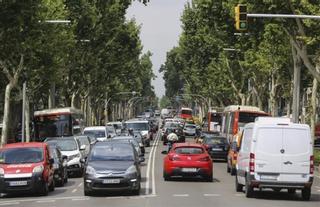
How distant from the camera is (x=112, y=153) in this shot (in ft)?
75.4

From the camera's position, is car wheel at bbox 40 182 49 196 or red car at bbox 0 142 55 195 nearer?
red car at bbox 0 142 55 195

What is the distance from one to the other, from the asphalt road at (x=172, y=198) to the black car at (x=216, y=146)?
640 inches

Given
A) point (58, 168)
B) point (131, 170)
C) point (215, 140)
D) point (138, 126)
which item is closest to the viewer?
point (131, 170)

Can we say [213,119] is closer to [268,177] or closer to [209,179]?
[209,179]

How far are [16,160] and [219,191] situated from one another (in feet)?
19.6

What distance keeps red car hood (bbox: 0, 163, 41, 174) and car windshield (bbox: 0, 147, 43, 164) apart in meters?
0.30

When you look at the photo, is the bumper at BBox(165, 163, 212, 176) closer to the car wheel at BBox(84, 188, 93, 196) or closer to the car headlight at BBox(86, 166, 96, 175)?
the car wheel at BBox(84, 188, 93, 196)

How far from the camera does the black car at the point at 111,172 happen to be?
71.4 ft

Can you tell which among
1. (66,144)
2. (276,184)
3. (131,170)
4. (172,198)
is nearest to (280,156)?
(276,184)

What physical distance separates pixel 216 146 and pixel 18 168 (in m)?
23.0

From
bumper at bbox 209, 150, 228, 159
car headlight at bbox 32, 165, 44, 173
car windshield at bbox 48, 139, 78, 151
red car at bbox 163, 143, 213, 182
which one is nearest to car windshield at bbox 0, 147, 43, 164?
car headlight at bbox 32, 165, 44, 173

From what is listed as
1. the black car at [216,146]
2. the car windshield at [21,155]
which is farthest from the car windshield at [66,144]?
the black car at [216,146]

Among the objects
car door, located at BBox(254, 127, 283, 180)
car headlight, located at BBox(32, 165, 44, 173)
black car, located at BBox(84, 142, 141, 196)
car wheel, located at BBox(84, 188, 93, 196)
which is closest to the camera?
car door, located at BBox(254, 127, 283, 180)

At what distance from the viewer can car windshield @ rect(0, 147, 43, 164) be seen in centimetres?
2348
